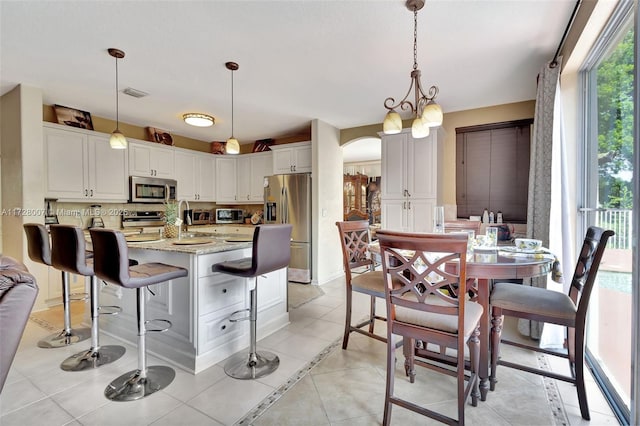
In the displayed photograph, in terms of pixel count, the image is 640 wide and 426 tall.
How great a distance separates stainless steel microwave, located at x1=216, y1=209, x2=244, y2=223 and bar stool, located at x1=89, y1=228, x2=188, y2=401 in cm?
372

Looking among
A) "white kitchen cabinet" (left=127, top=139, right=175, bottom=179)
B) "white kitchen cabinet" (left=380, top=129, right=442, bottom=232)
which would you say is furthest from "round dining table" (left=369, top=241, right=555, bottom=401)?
"white kitchen cabinet" (left=127, top=139, right=175, bottom=179)

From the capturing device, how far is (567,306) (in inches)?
67.4

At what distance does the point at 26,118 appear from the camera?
319 centimetres

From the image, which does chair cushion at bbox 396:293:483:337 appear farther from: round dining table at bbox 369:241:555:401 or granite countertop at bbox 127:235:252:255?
granite countertop at bbox 127:235:252:255

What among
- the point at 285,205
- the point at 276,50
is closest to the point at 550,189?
the point at 276,50

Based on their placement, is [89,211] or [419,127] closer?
[419,127]

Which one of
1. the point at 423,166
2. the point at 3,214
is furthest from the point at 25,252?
the point at 423,166

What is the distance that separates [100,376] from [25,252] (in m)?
2.23

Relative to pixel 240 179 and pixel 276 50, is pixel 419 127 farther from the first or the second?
pixel 240 179

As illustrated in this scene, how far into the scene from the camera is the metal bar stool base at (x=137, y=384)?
5.95 ft

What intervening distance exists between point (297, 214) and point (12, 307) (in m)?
3.87

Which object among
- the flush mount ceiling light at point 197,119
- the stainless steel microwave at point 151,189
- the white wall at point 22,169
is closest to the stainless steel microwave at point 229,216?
the stainless steel microwave at point 151,189

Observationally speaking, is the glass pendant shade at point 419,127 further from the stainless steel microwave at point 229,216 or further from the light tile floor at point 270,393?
the stainless steel microwave at point 229,216

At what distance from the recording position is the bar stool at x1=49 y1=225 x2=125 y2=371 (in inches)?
83.0
